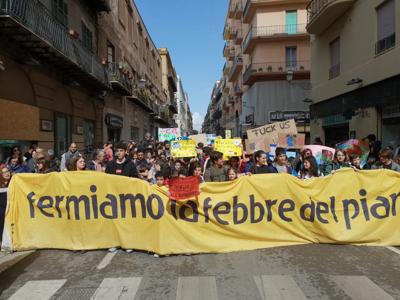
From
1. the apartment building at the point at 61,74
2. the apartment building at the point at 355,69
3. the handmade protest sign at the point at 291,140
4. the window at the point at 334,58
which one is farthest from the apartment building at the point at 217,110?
the handmade protest sign at the point at 291,140

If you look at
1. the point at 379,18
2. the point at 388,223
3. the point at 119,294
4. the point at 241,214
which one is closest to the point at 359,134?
the point at 379,18

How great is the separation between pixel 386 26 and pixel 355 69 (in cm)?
239

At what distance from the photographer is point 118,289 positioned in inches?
185

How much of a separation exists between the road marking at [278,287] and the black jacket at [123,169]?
3370 millimetres

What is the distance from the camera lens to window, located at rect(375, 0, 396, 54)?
1345cm

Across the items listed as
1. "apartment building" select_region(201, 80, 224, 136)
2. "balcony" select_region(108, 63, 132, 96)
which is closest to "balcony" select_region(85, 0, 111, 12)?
"balcony" select_region(108, 63, 132, 96)

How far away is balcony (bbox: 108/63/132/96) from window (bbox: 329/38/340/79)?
37.0 ft

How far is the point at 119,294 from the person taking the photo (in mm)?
4559

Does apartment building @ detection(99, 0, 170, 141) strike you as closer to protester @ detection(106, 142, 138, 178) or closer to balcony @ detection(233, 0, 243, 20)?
balcony @ detection(233, 0, 243, 20)

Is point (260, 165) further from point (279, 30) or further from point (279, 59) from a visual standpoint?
point (279, 30)

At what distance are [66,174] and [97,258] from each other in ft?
5.02

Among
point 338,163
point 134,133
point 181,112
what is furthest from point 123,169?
point 181,112

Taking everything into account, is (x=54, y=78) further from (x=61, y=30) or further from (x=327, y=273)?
(x=327, y=273)

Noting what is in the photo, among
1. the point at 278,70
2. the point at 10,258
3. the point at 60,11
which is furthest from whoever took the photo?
the point at 278,70
